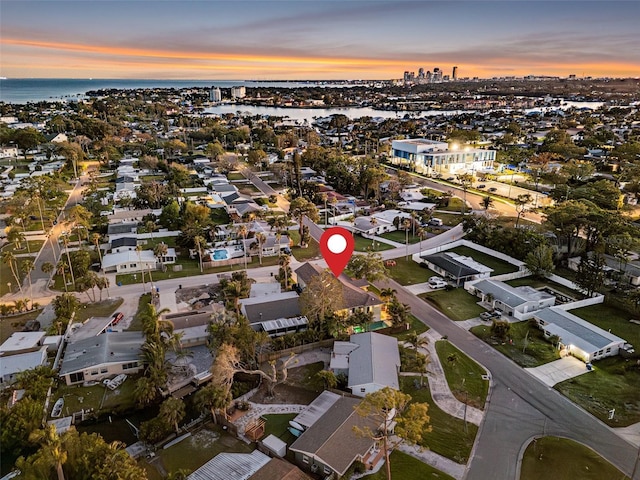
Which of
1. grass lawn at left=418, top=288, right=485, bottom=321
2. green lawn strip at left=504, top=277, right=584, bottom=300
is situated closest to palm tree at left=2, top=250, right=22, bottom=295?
grass lawn at left=418, top=288, right=485, bottom=321

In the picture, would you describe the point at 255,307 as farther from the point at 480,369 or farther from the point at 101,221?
the point at 101,221

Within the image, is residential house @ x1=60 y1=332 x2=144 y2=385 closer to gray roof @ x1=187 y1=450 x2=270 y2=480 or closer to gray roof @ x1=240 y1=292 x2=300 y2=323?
gray roof @ x1=240 y1=292 x2=300 y2=323

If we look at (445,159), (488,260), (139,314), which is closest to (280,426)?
(139,314)

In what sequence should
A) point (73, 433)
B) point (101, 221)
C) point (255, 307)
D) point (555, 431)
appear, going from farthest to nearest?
point (101, 221)
point (255, 307)
point (555, 431)
point (73, 433)

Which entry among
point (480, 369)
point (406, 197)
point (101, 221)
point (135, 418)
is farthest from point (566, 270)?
point (101, 221)

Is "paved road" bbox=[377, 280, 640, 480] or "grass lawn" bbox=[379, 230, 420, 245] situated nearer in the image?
"paved road" bbox=[377, 280, 640, 480]

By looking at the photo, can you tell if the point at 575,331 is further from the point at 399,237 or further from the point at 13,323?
the point at 13,323
